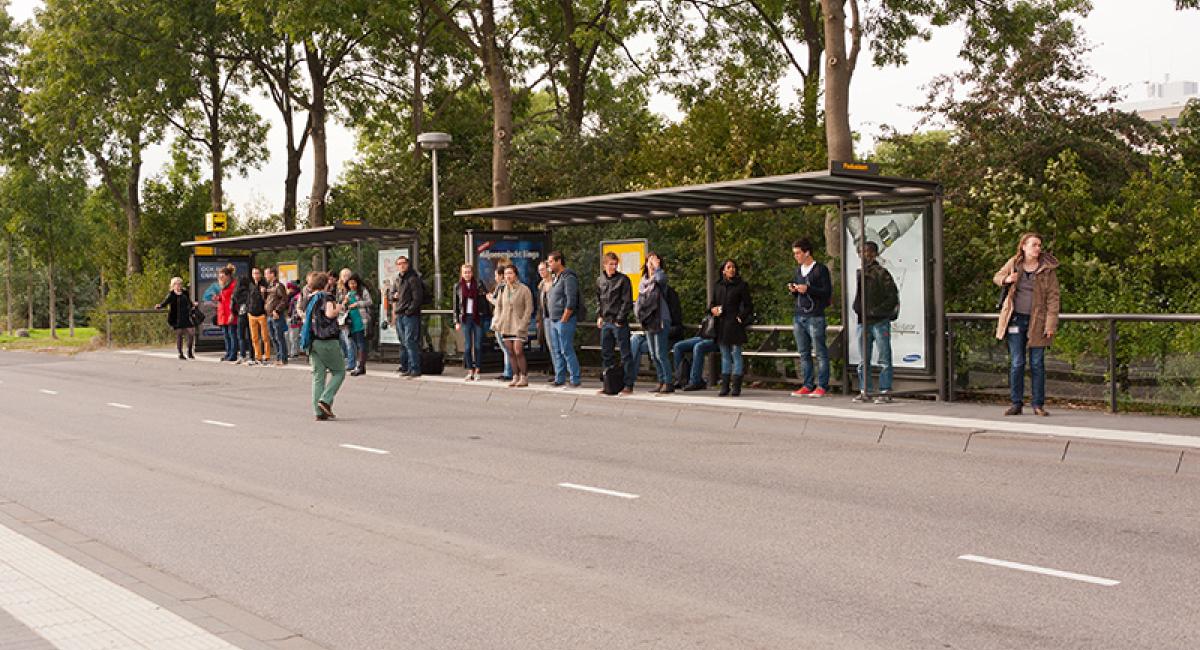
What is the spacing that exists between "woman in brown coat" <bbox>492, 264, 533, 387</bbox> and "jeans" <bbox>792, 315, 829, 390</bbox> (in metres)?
4.39

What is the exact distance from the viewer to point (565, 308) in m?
17.6

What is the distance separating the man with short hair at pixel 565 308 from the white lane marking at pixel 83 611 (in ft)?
36.5

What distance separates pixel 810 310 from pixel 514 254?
664 cm

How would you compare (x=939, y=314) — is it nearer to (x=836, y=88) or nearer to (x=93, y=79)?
(x=836, y=88)

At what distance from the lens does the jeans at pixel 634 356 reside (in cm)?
1708

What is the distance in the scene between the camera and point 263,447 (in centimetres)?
1251

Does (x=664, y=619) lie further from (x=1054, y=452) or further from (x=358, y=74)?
(x=358, y=74)

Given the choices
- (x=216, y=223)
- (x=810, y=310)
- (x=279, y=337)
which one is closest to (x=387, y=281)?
(x=279, y=337)

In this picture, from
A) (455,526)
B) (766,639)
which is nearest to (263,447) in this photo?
(455,526)

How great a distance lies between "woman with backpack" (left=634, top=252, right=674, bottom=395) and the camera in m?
16.5

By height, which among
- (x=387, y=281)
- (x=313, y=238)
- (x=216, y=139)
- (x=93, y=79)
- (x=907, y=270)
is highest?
(x=93, y=79)

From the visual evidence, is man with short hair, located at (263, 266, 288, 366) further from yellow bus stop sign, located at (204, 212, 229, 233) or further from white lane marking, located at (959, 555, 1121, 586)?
white lane marking, located at (959, 555, 1121, 586)

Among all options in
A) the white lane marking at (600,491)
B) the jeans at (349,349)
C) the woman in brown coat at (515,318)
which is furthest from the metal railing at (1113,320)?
the jeans at (349,349)

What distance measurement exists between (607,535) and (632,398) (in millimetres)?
8278
